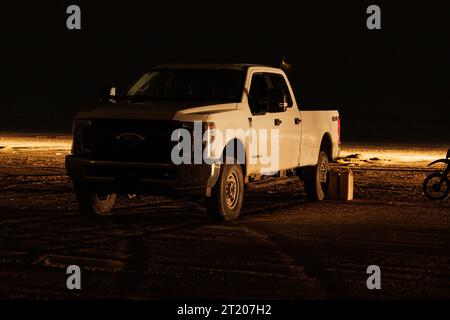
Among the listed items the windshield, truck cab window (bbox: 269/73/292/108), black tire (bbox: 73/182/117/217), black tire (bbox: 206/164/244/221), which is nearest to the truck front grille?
black tire (bbox: 73/182/117/217)

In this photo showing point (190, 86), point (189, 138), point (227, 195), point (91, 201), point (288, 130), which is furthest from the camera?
point (288, 130)

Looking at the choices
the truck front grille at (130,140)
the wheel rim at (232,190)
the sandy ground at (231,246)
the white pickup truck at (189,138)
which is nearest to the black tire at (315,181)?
the sandy ground at (231,246)

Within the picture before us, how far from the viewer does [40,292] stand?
31.2 ft

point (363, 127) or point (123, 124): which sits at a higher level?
point (123, 124)

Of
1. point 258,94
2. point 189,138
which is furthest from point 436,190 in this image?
point 189,138

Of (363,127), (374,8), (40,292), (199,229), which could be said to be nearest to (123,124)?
(199,229)

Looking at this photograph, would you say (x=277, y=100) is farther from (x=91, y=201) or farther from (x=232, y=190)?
(x=91, y=201)

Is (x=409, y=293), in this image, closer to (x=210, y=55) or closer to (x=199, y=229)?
(x=199, y=229)

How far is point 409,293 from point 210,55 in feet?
260

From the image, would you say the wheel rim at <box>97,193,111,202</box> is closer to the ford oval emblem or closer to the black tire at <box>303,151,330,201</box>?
the ford oval emblem

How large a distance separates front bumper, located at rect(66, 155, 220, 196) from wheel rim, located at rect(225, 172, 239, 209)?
0.52 m

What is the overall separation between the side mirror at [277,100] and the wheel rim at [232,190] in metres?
1.29

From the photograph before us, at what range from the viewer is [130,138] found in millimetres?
14461

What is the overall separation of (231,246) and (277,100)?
147 inches
